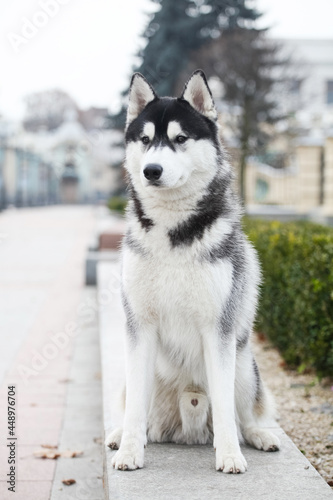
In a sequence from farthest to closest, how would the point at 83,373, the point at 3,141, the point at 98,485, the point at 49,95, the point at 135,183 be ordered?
the point at 49,95 < the point at 3,141 < the point at 83,373 < the point at 98,485 < the point at 135,183

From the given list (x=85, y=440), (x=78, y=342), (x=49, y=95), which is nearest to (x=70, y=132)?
(x=49, y=95)

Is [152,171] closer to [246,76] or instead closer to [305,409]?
[305,409]

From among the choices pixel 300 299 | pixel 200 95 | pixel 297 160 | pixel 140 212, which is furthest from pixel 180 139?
pixel 297 160

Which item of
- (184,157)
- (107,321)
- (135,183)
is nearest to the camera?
(184,157)

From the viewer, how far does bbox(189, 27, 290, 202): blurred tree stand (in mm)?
20062

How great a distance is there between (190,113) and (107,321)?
3946mm

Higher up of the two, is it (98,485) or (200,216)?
(200,216)

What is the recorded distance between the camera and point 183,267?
2762 mm

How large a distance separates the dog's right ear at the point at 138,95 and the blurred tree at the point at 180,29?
21005mm

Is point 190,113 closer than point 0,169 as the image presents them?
Yes

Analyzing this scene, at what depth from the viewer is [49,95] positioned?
6156 centimetres

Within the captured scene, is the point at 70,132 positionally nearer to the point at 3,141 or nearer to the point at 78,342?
the point at 3,141

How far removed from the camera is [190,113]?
284 cm

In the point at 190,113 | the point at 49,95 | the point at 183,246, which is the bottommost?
the point at 183,246
